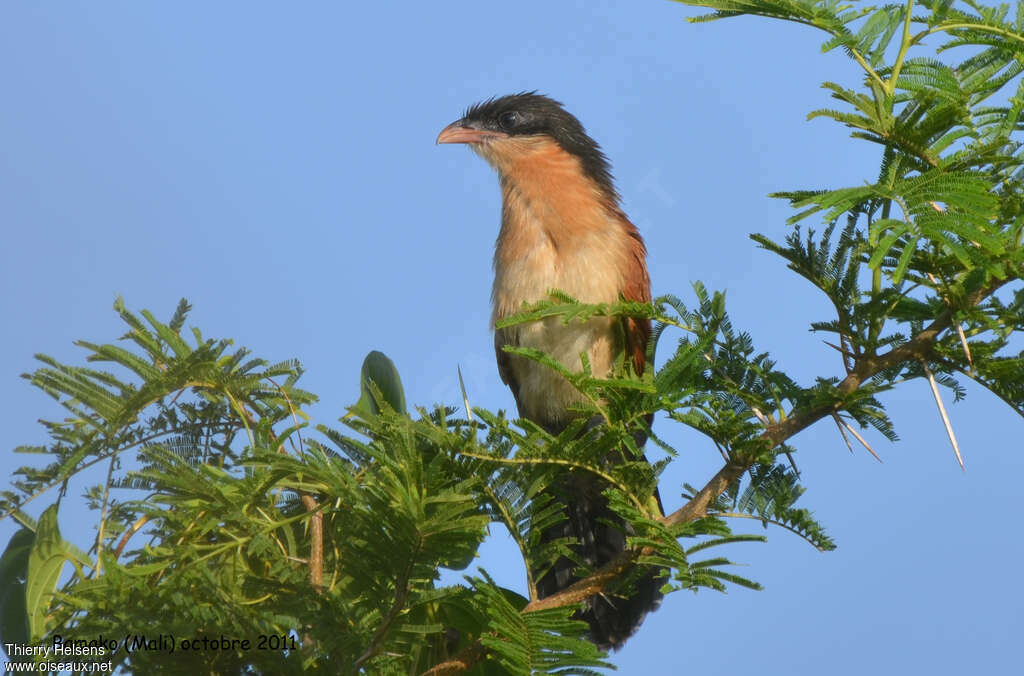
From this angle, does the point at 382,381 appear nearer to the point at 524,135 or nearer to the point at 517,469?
the point at 517,469

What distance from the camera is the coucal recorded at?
3.94 meters

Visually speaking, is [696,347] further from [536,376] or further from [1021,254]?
[536,376]

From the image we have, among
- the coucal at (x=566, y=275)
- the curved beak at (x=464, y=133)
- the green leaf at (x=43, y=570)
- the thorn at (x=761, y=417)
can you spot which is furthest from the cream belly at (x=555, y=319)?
the green leaf at (x=43, y=570)

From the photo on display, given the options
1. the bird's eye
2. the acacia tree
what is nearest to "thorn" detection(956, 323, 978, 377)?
the acacia tree

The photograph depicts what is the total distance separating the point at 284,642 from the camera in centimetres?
263

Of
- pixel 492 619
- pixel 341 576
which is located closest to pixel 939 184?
pixel 492 619

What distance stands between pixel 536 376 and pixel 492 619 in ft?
7.17

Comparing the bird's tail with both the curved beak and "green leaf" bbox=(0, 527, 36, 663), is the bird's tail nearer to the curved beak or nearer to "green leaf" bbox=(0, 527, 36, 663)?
"green leaf" bbox=(0, 527, 36, 663)

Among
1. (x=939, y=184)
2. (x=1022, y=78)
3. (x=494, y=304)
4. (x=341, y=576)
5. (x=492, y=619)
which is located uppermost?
(x=494, y=304)

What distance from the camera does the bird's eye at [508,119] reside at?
538 centimetres

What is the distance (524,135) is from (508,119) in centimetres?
22

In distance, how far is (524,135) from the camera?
17.3ft

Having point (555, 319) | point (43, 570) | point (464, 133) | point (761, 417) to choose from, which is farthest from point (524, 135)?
point (43, 570)

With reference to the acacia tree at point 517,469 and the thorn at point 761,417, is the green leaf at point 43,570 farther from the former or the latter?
the thorn at point 761,417
